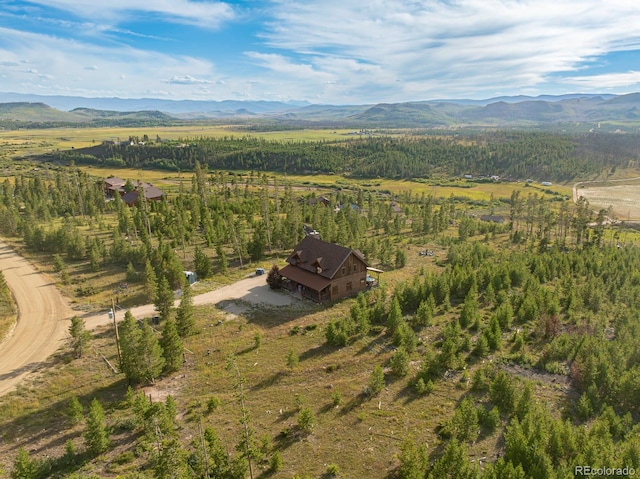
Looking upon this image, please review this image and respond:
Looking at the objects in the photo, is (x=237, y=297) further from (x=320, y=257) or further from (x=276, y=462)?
(x=276, y=462)

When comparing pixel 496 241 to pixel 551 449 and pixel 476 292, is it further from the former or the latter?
pixel 551 449

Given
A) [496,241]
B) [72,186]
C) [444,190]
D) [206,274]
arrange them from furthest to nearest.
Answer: [444,190]
[72,186]
[496,241]
[206,274]

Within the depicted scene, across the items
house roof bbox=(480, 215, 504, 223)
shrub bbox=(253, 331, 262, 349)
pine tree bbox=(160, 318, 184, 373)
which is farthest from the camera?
house roof bbox=(480, 215, 504, 223)

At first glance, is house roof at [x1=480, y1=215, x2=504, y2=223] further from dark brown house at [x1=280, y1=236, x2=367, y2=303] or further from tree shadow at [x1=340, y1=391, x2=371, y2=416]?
tree shadow at [x1=340, y1=391, x2=371, y2=416]

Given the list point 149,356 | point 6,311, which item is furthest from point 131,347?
point 6,311

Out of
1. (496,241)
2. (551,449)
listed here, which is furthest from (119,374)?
(496,241)

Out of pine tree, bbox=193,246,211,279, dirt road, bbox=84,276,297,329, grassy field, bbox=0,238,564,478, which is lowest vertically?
grassy field, bbox=0,238,564,478

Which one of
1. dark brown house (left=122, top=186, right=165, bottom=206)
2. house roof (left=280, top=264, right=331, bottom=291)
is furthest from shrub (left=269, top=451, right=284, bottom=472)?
dark brown house (left=122, top=186, right=165, bottom=206)
